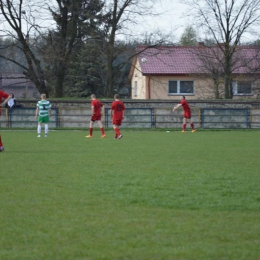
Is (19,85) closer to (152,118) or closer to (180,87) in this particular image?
(180,87)

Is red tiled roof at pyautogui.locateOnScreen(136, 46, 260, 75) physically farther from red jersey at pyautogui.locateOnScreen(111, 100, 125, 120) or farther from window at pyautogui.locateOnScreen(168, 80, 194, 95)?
red jersey at pyautogui.locateOnScreen(111, 100, 125, 120)

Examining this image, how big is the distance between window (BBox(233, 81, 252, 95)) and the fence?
33.8ft

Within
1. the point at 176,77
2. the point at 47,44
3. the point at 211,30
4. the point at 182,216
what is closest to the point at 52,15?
the point at 47,44

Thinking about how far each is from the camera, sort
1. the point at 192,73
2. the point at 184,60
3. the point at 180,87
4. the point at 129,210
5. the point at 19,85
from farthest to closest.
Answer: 1. the point at 19,85
2. the point at 184,60
3. the point at 180,87
4. the point at 192,73
5. the point at 129,210

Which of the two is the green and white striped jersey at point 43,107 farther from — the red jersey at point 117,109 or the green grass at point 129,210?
the green grass at point 129,210

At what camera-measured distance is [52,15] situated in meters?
44.7

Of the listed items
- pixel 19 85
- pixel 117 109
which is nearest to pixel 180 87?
pixel 117 109

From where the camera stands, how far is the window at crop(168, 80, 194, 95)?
59.4 meters

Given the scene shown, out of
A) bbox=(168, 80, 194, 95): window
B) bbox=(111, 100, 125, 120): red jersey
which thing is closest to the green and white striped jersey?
bbox=(111, 100, 125, 120): red jersey

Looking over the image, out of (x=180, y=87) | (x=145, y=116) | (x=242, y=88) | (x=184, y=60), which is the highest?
(x=184, y=60)

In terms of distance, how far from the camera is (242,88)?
5441cm

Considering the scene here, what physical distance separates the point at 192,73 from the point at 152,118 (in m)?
14.7

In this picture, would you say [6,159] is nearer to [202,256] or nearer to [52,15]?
[202,256]

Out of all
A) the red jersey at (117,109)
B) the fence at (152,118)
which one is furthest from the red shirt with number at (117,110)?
the fence at (152,118)
